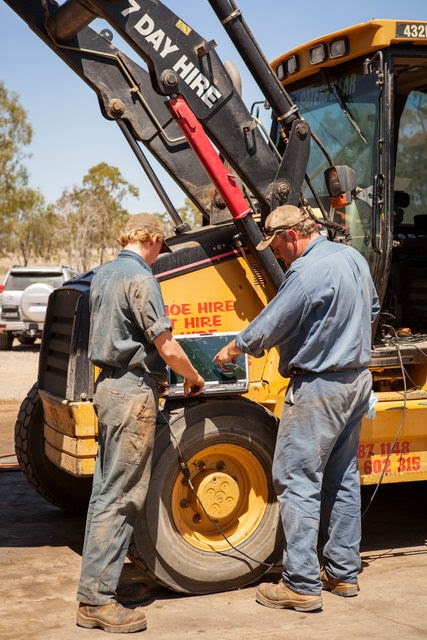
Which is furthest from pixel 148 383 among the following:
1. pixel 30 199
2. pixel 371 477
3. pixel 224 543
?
pixel 30 199

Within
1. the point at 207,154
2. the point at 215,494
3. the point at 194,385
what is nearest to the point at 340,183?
the point at 207,154

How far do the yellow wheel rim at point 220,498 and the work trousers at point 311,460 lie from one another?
37 centimetres

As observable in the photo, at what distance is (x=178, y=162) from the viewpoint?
5832 mm

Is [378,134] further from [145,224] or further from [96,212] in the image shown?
[96,212]

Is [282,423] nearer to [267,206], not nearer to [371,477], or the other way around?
[371,477]

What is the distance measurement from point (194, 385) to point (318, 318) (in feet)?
2.46

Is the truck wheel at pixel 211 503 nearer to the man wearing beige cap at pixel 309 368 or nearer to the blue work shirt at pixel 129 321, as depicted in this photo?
the man wearing beige cap at pixel 309 368

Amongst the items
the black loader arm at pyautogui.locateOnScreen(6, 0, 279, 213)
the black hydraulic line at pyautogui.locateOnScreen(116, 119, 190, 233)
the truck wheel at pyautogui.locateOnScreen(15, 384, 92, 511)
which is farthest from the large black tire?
the black loader arm at pyautogui.locateOnScreen(6, 0, 279, 213)

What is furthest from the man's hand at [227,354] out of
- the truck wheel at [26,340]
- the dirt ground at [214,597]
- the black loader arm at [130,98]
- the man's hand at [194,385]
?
the truck wheel at [26,340]

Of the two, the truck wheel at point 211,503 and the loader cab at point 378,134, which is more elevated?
the loader cab at point 378,134

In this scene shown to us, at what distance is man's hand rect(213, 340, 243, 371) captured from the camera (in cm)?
492

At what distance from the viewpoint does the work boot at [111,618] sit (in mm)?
4477

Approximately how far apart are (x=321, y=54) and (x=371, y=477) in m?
2.81

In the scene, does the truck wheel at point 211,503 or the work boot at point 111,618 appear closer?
the work boot at point 111,618
